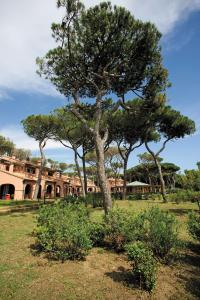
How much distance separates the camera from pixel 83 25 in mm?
12102

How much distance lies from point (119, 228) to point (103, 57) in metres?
9.21

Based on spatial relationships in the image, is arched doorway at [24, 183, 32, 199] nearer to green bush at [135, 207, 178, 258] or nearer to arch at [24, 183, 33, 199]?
arch at [24, 183, 33, 199]

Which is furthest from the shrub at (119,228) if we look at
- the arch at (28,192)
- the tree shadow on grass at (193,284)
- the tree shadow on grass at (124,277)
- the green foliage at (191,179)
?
the arch at (28,192)

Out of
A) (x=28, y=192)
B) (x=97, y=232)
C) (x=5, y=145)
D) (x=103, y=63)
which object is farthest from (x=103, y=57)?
(x=5, y=145)

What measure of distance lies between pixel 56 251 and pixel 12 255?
1.48m

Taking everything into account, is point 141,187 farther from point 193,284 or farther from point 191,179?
point 193,284

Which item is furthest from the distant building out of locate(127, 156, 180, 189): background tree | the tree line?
the tree line

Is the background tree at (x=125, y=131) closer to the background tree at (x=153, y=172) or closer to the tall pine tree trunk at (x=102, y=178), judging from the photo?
the tall pine tree trunk at (x=102, y=178)

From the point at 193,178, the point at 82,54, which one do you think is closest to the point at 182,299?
the point at 193,178

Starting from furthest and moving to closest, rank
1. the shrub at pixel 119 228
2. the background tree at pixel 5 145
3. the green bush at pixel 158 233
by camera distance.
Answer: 1. the background tree at pixel 5 145
2. the shrub at pixel 119 228
3. the green bush at pixel 158 233

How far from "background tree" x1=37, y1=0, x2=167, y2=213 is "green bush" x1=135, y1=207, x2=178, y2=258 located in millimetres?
4207

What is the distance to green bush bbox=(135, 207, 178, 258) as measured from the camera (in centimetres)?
646

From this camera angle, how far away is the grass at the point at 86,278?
15.7ft

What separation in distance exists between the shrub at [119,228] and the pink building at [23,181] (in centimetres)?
1766
